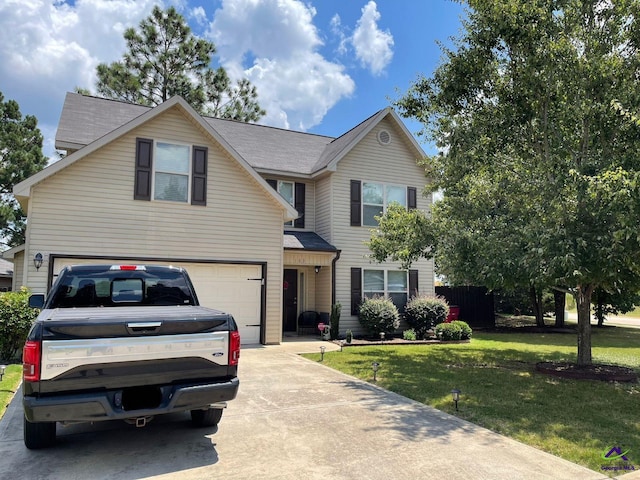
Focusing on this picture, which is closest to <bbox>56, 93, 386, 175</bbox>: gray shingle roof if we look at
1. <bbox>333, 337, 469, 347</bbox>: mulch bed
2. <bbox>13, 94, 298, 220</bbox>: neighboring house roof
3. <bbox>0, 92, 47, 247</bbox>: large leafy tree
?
<bbox>13, 94, 298, 220</bbox>: neighboring house roof

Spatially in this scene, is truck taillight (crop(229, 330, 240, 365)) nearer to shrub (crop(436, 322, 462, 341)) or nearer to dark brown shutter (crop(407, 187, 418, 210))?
shrub (crop(436, 322, 462, 341))

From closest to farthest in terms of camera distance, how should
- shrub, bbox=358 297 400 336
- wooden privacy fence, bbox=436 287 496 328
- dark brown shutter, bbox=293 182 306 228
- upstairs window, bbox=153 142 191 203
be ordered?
upstairs window, bbox=153 142 191 203 → shrub, bbox=358 297 400 336 → dark brown shutter, bbox=293 182 306 228 → wooden privacy fence, bbox=436 287 496 328

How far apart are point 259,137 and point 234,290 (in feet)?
24.6

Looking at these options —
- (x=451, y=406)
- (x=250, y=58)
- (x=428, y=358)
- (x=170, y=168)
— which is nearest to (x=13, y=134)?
(x=250, y=58)

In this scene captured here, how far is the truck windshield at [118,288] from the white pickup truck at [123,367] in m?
1.27

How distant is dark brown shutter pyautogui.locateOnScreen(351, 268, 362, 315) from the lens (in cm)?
1559

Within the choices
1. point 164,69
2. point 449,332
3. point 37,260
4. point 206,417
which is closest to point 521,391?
point 206,417

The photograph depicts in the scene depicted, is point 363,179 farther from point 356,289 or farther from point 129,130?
point 129,130

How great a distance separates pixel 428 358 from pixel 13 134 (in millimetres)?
22598

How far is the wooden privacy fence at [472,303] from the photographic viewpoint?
1958 centimetres

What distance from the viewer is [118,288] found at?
6223mm

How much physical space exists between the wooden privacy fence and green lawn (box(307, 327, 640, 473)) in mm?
5332

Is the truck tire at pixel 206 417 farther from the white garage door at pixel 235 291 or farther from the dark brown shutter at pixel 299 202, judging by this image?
the dark brown shutter at pixel 299 202

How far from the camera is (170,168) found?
12.4 m
